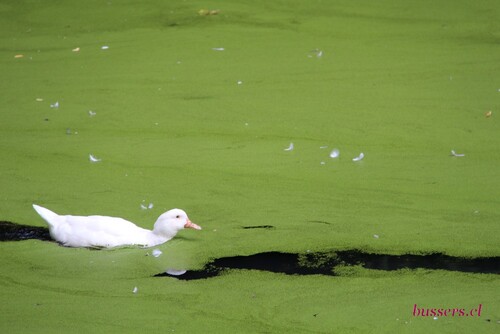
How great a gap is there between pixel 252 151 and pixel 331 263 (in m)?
1.04

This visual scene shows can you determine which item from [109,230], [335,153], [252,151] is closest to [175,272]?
[109,230]

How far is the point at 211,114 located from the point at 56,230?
135 cm

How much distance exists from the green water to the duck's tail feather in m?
0.10

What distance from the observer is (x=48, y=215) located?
3.33m

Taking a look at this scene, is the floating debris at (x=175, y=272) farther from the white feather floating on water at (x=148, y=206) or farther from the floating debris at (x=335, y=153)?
the floating debris at (x=335, y=153)

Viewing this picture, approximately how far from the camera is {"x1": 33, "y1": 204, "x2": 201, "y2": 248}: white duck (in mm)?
3277

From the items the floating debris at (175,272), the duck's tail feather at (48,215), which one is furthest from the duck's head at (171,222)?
the duck's tail feather at (48,215)

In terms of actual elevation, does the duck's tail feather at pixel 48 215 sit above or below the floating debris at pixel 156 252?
above

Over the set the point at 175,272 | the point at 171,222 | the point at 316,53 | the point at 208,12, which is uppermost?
the point at 208,12

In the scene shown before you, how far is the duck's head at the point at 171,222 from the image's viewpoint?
3299 mm

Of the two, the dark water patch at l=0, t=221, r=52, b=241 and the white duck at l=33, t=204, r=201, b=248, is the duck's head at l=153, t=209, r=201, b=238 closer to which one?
the white duck at l=33, t=204, r=201, b=248

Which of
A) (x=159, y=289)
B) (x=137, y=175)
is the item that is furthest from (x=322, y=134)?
(x=159, y=289)

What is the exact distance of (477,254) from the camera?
3150 millimetres

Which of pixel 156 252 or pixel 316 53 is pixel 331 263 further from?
pixel 316 53
